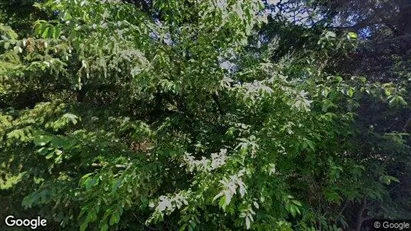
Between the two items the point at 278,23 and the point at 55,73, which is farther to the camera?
the point at 278,23

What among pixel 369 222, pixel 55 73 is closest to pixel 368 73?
pixel 369 222

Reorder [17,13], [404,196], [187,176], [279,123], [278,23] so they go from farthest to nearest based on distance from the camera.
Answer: [278,23] → [17,13] → [404,196] → [187,176] → [279,123]

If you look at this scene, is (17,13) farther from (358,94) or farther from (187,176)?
(358,94)

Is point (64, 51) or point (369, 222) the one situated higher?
point (64, 51)

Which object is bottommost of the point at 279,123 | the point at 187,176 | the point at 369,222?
Result: the point at 369,222

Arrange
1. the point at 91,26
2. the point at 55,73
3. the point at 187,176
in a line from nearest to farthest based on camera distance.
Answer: the point at 91,26, the point at 187,176, the point at 55,73

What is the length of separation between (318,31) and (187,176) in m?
2.25

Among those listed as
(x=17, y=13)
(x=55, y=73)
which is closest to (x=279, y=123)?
(x=55, y=73)

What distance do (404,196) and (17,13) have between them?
441 cm

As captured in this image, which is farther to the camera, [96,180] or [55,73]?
[55,73]

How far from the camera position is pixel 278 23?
3.67 m

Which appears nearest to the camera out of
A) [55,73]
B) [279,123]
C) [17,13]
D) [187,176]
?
[279,123]

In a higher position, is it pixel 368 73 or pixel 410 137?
pixel 368 73

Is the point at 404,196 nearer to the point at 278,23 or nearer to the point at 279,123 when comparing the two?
the point at 279,123
